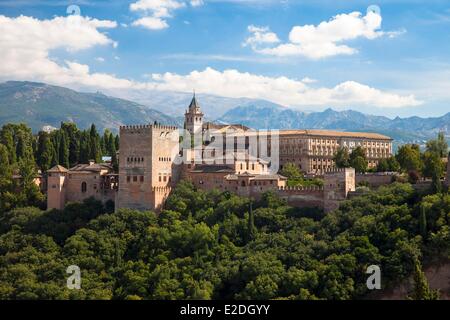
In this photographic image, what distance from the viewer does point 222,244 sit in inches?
1860

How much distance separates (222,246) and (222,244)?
474 mm

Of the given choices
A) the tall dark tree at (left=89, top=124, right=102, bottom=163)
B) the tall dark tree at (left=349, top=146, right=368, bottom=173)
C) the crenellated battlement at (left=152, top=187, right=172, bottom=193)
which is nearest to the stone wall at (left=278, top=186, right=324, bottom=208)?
the crenellated battlement at (left=152, top=187, right=172, bottom=193)

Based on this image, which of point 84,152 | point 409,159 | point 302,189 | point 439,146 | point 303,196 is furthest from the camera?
point 84,152

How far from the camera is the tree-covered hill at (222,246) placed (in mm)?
41844

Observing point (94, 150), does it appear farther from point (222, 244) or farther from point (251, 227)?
point (251, 227)

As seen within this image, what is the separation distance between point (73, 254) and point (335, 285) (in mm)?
16574

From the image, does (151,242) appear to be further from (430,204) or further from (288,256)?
(430,204)

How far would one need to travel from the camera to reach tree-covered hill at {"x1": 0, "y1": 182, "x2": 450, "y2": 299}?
4184 centimetres

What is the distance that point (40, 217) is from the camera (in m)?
51.9

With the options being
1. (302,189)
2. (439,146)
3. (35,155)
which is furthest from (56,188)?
(439,146)

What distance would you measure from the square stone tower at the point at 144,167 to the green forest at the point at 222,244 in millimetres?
1042

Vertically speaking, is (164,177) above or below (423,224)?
above

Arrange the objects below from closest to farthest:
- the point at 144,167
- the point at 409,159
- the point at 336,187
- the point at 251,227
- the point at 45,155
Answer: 1. the point at 251,227
2. the point at 336,187
3. the point at 144,167
4. the point at 409,159
5. the point at 45,155
